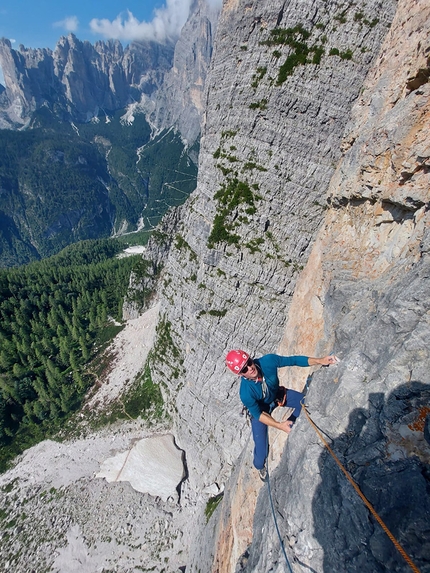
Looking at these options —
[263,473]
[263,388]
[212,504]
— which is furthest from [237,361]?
[212,504]

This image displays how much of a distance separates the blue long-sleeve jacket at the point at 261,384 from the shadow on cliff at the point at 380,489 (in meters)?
2.60

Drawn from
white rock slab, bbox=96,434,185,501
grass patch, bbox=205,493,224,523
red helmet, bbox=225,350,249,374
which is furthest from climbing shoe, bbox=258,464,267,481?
white rock slab, bbox=96,434,185,501

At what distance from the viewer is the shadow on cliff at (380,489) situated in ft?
17.3

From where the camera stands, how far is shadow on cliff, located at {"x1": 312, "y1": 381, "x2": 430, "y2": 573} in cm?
529

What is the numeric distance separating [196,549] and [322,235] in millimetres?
28923

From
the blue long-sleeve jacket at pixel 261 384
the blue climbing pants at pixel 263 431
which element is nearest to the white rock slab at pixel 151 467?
the blue climbing pants at pixel 263 431

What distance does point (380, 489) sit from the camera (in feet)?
19.6

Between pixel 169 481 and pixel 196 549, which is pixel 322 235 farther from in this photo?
pixel 169 481

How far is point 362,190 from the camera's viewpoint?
13625 mm

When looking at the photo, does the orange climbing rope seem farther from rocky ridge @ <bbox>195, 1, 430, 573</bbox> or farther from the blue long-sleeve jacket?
the blue long-sleeve jacket

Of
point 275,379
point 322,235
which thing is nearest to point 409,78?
point 322,235

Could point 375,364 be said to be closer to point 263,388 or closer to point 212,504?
point 263,388

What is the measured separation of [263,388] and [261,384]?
19 centimetres

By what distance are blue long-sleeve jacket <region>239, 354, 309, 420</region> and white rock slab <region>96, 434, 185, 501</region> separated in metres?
29.5
